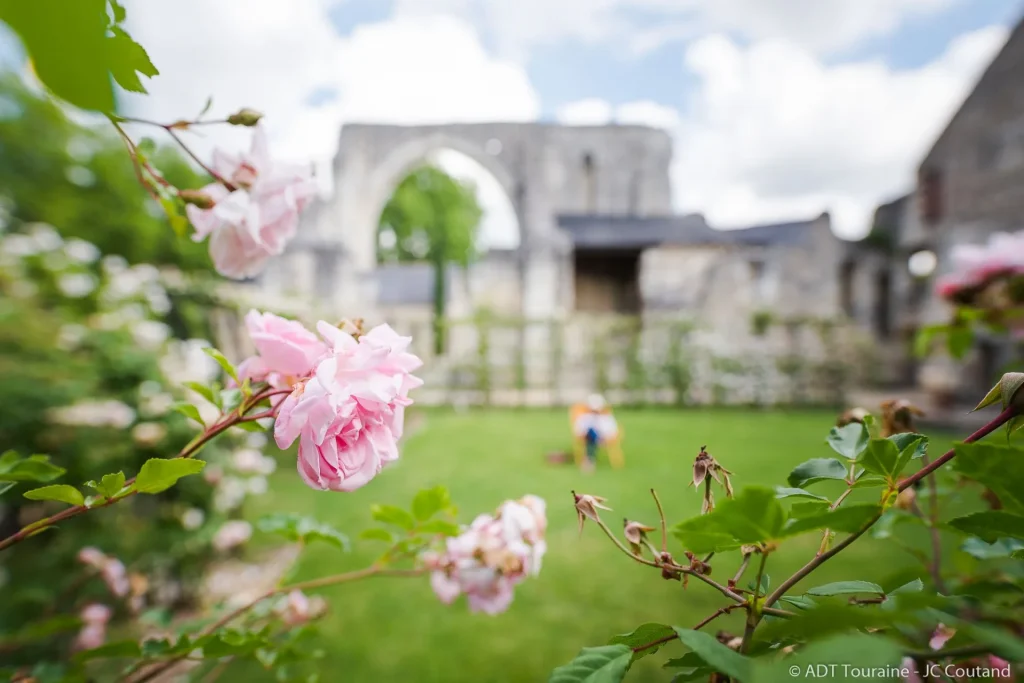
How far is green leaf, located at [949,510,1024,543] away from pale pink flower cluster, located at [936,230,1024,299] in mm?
803

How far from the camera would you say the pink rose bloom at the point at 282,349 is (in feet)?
1.30

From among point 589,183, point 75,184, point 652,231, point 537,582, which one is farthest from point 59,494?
point 75,184

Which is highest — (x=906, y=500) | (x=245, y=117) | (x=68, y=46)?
(x=245, y=117)

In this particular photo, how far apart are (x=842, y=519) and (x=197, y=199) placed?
567 mm

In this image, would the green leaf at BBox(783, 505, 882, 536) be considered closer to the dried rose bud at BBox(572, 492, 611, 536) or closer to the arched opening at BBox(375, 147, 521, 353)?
the dried rose bud at BBox(572, 492, 611, 536)

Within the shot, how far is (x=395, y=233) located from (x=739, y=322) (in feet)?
47.0

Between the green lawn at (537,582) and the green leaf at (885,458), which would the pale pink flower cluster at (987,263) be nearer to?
the green lawn at (537,582)

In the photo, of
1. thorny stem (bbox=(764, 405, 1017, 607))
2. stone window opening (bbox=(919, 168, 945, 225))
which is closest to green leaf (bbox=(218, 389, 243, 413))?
thorny stem (bbox=(764, 405, 1017, 607))

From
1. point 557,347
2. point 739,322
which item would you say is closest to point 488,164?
point 557,347

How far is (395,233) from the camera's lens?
2023cm

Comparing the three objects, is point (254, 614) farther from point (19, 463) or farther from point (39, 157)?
point (39, 157)

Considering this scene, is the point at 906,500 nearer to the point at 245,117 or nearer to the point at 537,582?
the point at 245,117

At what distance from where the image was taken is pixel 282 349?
1.30ft

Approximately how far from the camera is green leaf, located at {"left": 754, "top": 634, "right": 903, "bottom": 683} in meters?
0.19
